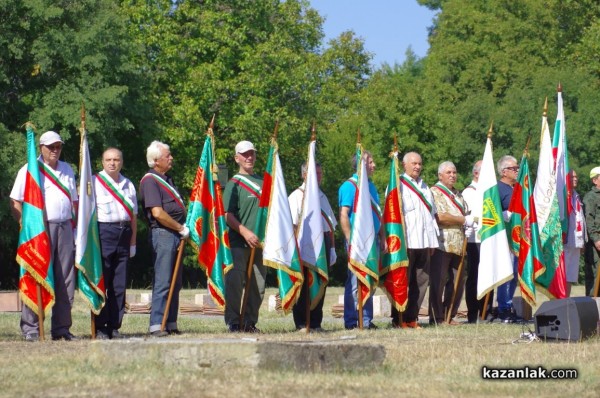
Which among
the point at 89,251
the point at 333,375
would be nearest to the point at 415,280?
the point at 89,251

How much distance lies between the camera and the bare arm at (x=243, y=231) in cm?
1366

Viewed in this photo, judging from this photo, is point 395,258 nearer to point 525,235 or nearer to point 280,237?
point 280,237

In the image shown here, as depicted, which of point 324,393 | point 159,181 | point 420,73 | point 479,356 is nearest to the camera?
point 324,393

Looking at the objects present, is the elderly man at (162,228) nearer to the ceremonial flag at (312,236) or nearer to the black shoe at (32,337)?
the black shoe at (32,337)

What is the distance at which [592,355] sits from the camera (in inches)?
428

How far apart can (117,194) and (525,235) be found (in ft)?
18.5

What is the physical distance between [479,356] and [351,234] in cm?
396

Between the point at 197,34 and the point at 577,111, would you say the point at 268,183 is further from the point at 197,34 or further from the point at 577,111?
the point at 577,111

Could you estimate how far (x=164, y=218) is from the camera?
1300 centimetres

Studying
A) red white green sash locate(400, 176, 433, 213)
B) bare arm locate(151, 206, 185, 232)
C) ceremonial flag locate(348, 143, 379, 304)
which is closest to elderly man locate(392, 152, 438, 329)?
red white green sash locate(400, 176, 433, 213)

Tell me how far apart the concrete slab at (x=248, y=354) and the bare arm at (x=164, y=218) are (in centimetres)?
337

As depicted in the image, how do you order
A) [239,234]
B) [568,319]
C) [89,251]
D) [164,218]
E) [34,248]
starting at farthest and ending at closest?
[239,234]
[164,218]
[89,251]
[34,248]
[568,319]

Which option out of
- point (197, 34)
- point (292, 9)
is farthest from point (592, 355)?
point (292, 9)

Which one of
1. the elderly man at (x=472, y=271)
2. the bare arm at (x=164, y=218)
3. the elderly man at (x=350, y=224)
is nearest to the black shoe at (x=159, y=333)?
the bare arm at (x=164, y=218)
